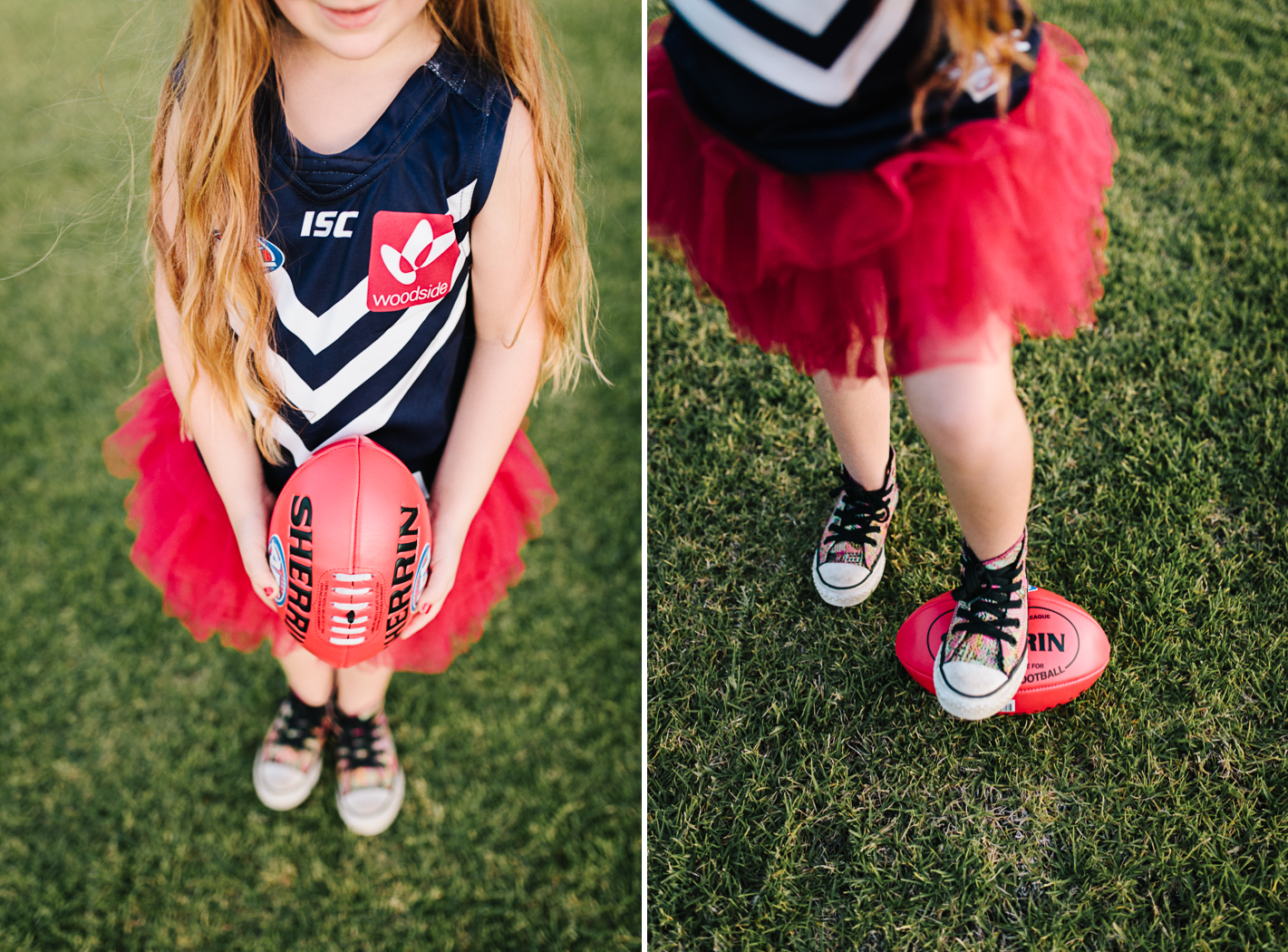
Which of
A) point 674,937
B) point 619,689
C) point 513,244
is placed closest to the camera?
point 513,244

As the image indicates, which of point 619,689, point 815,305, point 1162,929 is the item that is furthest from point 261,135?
point 1162,929

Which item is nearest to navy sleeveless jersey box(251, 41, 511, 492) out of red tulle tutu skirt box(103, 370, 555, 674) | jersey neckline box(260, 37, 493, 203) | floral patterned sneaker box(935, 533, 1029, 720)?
jersey neckline box(260, 37, 493, 203)

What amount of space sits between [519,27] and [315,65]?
0.98 ft

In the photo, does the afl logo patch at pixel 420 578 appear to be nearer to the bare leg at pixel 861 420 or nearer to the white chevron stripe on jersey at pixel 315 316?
the white chevron stripe on jersey at pixel 315 316

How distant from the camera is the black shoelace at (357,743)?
6.67 feet

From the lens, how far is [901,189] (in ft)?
3.75

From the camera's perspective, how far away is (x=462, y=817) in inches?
80.1

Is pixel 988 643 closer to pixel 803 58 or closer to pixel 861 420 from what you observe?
pixel 861 420

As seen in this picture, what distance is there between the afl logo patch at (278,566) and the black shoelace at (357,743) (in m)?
0.66

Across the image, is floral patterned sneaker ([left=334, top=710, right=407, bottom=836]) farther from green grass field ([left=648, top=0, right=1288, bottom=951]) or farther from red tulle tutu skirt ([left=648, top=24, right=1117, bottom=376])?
red tulle tutu skirt ([left=648, top=24, right=1117, bottom=376])

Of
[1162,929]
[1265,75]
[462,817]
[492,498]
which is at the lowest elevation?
[462,817]

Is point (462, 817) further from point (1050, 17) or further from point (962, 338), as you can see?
point (1050, 17)

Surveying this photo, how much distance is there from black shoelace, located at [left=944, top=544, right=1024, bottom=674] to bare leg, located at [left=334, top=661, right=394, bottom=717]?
1190 mm

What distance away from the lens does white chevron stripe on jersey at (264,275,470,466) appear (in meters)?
1.48
